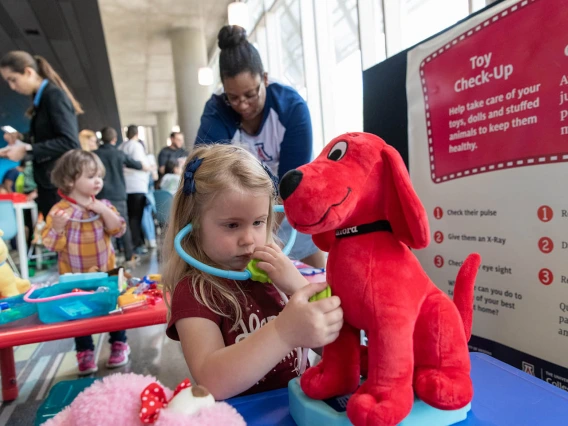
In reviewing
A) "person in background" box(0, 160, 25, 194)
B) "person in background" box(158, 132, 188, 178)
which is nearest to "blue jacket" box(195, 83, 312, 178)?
"person in background" box(158, 132, 188, 178)

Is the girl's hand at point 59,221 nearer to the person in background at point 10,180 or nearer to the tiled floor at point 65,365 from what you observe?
the tiled floor at point 65,365

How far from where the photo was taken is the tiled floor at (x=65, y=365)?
1.42m

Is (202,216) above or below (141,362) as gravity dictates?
above

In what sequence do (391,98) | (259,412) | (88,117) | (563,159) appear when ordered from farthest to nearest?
(88,117) → (391,98) → (563,159) → (259,412)

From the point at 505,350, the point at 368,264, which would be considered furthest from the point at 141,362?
the point at 368,264

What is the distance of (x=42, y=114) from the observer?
5.90 ft

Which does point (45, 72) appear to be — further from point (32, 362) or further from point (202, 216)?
point (202, 216)

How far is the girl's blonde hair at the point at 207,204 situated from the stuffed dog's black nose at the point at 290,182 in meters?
0.31

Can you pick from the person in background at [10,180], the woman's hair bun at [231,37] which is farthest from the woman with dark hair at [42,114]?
the person in background at [10,180]

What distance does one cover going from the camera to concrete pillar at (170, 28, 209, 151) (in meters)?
5.56

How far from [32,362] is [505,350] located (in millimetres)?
1845

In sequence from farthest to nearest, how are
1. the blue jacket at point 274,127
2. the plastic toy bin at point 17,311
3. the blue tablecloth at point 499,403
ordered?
the blue jacket at point 274,127, the plastic toy bin at point 17,311, the blue tablecloth at point 499,403

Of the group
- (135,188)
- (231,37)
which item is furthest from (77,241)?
(135,188)

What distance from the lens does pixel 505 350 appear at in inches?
34.5
